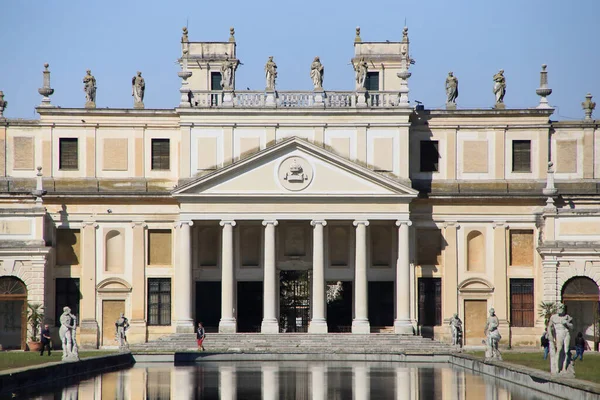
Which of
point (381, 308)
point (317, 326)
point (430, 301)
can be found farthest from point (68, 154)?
point (430, 301)

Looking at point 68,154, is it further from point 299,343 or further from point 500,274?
point 500,274

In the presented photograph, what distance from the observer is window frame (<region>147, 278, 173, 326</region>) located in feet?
216

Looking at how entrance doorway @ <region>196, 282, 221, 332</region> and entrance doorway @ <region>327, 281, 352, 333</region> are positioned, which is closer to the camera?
entrance doorway @ <region>196, 282, 221, 332</region>

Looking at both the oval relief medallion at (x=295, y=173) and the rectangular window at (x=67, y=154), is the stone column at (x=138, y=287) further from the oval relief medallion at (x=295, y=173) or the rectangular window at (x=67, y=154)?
the oval relief medallion at (x=295, y=173)

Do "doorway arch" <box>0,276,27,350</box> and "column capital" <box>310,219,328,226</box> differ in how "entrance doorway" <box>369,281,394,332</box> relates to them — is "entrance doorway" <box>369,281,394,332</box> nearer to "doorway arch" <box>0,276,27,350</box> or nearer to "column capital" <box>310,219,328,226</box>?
"column capital" <box>310,219,328,226</box>

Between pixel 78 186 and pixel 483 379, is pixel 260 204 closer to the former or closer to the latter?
pixel 78 186

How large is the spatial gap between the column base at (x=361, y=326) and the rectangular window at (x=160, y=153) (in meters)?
13.4

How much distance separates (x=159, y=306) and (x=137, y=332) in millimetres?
1839

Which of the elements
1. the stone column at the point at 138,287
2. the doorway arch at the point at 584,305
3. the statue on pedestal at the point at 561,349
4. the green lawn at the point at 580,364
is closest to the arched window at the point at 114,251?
the stone column at the point at 138,287

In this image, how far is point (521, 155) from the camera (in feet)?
221

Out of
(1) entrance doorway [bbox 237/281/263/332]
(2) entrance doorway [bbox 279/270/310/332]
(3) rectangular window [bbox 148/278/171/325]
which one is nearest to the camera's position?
(3) rectangular window [bbox 148/278/171/325]

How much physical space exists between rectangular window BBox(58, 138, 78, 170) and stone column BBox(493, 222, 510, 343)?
2310cm

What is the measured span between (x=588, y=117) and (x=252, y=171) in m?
19.4

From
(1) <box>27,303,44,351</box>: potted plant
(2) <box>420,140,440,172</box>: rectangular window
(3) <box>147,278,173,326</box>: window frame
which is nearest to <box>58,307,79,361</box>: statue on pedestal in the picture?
(1) <box>27,303,44,351</box>: potted plant
